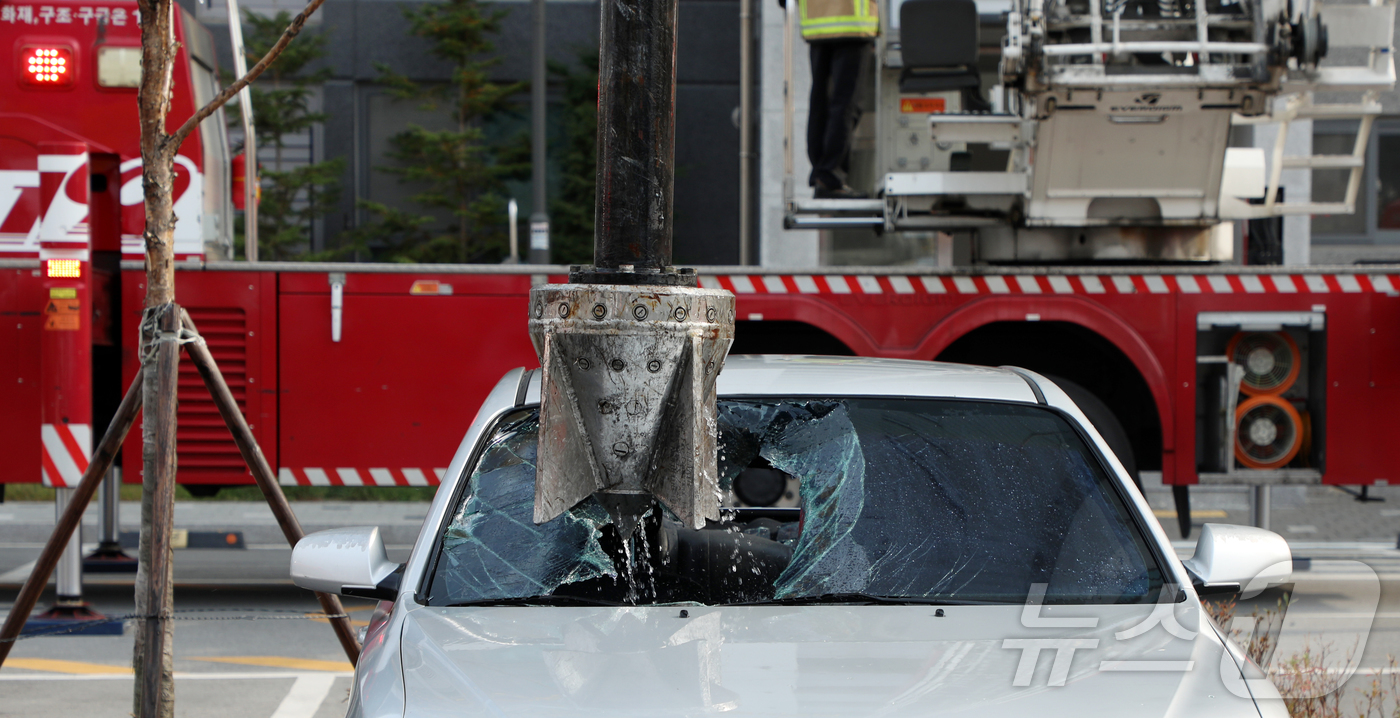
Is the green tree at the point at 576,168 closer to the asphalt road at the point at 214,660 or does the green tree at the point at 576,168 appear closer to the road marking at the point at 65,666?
the asphalt road at the point at 214,660

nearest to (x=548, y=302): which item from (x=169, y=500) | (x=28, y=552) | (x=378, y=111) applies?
(x=169, y=500)

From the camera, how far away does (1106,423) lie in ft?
23.0

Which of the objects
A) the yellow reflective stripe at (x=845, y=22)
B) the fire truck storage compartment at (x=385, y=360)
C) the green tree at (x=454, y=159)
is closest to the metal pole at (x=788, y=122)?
the yellow reflective stripe at (x=845, y=22)

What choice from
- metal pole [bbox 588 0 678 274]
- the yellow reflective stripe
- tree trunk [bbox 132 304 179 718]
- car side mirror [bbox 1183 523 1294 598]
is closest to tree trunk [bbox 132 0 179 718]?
tree trunk [bbox 132 304 179 718]

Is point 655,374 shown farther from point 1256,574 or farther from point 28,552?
point 28,552

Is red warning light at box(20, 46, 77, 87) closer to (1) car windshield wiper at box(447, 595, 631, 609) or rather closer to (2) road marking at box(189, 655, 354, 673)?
(2) road marking at box(189, 655, 354, 673)

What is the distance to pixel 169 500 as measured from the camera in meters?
4.18

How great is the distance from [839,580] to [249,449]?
97.0 inches

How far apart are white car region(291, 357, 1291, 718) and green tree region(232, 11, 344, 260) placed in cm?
1587

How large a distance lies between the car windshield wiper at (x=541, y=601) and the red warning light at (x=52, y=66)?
5683 mm

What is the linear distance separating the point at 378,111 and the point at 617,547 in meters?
17.4

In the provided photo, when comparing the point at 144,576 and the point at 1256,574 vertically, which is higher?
the point at 1256,574

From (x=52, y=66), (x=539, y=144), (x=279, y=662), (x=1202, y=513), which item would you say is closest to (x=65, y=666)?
(x=279, y=662)

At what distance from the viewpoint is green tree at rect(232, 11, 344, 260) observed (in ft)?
59.2
